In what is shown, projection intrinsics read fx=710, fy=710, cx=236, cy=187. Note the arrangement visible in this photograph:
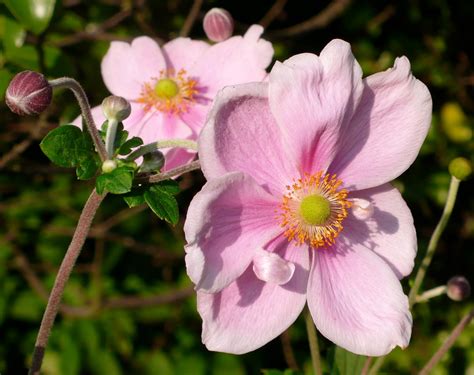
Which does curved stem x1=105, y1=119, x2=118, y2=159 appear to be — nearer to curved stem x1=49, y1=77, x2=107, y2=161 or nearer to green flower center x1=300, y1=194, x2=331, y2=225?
curved stem x1=49, y1=77, x2=107, y2=161

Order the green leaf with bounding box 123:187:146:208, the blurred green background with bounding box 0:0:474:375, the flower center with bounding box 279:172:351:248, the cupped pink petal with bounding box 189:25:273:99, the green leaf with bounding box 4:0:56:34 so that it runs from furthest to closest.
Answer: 1. the blurred green background with bounding box 0:0:474:375
2. the green leaf with bounding box 4:0:56:34
3. the cupped pink petal with bounding box 189:25:273:99
4. the flower center with bounding box 279:172:351:248
5. the green leaf with bounding box 123:187:146:208

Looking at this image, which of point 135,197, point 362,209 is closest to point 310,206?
point 362,209

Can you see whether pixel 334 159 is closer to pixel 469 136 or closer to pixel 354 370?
pixel 354 370

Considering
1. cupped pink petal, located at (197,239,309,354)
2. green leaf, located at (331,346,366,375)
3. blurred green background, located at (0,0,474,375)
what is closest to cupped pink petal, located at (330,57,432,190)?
cupped pink petal, located at (197,239,309,354)

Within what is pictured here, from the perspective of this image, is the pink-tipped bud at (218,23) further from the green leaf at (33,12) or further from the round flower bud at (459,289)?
the round flower bud at (459,289)

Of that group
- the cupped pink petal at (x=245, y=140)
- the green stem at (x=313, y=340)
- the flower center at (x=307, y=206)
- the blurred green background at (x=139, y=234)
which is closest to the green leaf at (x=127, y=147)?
the cupped pink petal at (x=245, y=140)

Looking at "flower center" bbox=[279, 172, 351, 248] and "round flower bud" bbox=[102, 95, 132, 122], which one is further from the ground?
"round flower bud" bbox=[102, 95, 132, 122]

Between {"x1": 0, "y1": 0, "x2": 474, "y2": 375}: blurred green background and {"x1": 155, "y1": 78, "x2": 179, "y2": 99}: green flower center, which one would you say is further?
{"x1": 0, "y1": 0, "x2": 474, "y2": 375}: blurred green background
